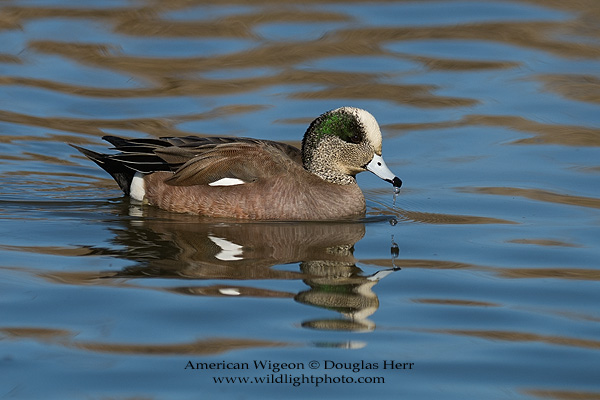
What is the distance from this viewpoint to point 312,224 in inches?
312

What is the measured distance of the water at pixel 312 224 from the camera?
518 centimetres

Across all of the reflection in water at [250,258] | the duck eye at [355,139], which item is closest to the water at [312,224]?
the reflection in water at [250,258]

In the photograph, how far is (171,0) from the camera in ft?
46.5

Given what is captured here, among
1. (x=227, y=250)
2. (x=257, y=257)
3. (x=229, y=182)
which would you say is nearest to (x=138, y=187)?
(x=229, y=182)

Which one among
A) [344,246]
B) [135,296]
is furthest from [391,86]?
[135,296]

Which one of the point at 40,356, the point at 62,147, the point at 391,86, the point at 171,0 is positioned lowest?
the point at 40,356

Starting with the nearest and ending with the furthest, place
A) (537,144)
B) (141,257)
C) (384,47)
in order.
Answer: (141,257) < (537,144) < (384,47)

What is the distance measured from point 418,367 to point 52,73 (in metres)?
8.04

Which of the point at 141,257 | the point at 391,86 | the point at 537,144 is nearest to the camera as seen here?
the point at 141,257

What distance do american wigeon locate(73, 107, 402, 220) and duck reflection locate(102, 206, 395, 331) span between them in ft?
0.42

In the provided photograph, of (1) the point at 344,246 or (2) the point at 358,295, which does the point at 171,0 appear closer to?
(1) the point at 344,246

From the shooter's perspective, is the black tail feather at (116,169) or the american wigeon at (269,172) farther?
the black tail feather at (116,169)

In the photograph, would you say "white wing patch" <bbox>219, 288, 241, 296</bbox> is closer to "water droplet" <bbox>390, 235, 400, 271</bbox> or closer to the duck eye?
"water droplet" <bbox>390, 235, 400, 271</bbox>

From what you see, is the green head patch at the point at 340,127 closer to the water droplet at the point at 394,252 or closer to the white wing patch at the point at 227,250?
the water droplet at the point at 394,252
